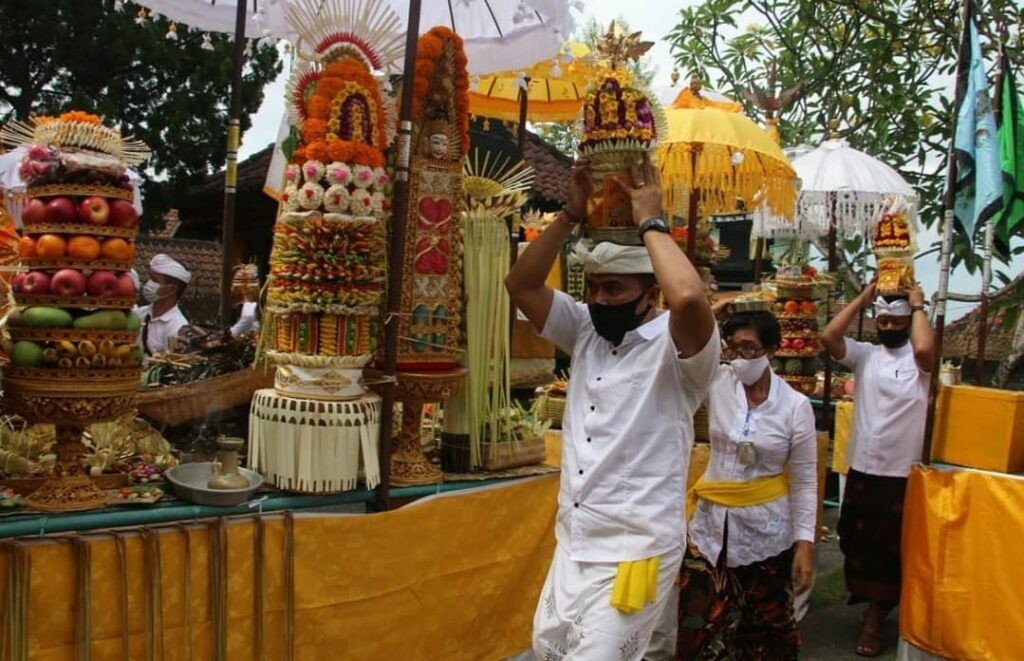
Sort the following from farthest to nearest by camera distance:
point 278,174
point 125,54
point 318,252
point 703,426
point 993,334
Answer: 1. point 993,334
2. point 125,54
3. point 703,426
4. point 278,174
5. point 318,252

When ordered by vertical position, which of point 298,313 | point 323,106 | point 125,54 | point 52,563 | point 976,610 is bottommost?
point 976,610

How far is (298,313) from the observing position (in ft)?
10.5

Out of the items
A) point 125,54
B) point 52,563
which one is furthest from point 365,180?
point 125,54

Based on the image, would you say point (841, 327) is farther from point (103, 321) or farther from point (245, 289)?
point (103, 321)

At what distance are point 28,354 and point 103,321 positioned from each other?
22cm

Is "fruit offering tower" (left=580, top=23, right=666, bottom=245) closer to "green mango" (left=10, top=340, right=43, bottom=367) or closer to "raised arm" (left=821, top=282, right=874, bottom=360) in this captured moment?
"green mango" (left=10, top=340, right=43, bottom=367)

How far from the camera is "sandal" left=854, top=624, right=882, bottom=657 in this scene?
4.87 m

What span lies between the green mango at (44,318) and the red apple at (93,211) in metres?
0.29

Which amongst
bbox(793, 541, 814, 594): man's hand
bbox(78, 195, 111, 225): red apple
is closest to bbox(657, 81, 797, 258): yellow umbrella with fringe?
bbox(793, 541, 814, 594): man's hand

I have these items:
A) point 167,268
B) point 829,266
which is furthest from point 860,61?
point 167,268

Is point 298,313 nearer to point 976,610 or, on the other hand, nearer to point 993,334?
point 976,610

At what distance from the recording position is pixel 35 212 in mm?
2668

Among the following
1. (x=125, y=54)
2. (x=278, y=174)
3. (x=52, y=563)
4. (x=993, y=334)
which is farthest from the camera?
(x=993, y=334)

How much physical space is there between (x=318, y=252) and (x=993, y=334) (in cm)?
1260
